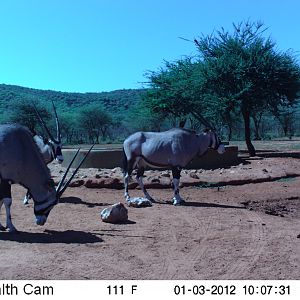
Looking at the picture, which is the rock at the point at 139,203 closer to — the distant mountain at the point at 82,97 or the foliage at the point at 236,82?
the foliage at the point at 236,82

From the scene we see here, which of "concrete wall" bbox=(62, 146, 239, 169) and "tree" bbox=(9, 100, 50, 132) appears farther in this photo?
"tree" bbox=(9, 100, 50, 132)

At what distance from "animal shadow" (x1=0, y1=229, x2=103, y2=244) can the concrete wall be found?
9.98 meters

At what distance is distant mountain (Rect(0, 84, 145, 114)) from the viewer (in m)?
83.4

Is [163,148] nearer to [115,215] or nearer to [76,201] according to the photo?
[76,201]

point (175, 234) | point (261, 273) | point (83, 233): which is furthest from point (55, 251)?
point (261, 273)

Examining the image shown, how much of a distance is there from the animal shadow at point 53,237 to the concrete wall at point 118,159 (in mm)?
9981

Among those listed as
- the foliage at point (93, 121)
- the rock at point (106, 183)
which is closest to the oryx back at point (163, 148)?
the rock at point (106, 183)

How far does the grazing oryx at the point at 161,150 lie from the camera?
42.2 ft

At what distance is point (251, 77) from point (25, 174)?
63.0 feet

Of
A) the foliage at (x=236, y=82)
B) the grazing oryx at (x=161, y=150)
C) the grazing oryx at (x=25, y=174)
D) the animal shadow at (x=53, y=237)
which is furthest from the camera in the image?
the foliage at (x=236, y=82)

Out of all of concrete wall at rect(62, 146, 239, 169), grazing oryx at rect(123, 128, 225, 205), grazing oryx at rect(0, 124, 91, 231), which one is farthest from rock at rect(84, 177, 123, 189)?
grazing oryx at rect(0, 124, 91, 231)

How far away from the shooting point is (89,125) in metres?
68.3

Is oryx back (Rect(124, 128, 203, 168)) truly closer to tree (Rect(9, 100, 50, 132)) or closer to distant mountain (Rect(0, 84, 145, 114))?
tree (Rect(9, 100, 50, 132))
